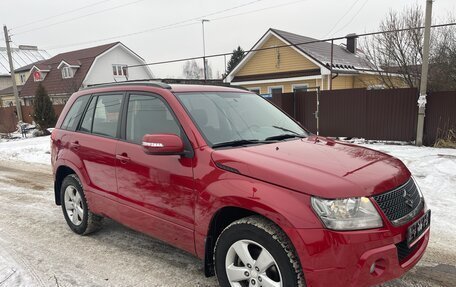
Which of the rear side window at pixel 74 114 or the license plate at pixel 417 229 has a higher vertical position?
→ the rear side window at pixel 74 114

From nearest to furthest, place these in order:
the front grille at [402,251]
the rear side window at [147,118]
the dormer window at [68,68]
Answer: the front grille at [402,251] → the rear side window at [147,118] → the dormer window at [68,68]

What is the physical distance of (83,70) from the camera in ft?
117

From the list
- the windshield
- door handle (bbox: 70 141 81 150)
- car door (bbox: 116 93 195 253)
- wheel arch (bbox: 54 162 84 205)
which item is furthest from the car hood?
wheel arch (bbox: 54 162 84 205)

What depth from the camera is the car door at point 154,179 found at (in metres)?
3.11

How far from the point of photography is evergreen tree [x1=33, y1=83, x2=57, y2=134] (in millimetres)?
21656

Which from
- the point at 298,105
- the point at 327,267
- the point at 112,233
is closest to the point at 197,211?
the point at 327,267

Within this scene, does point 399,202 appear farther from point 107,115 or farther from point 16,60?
point 16,60

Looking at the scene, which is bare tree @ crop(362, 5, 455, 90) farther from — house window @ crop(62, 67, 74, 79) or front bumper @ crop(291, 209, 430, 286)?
house window @ crop(62, 67, 74, 79)

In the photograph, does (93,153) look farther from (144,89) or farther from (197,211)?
(197,211)

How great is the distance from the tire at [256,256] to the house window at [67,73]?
124 feet

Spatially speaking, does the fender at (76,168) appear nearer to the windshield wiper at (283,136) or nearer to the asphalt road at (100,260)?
the asphalt road at (100,260)

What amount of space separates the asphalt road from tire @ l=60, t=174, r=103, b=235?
133mm

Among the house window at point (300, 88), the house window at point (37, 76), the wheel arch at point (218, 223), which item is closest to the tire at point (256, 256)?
the wheel arch at point (218, 223)

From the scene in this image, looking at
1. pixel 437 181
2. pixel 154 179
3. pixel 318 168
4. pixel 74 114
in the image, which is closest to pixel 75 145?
pixel 74 114
